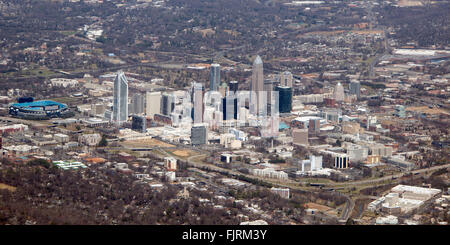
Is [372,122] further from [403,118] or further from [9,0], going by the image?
[9,0]

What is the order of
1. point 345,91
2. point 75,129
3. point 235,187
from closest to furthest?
1. point 235,187
2. point 75,129
3. point 345,91

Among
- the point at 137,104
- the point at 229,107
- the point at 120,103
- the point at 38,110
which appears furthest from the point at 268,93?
the point at 38,110

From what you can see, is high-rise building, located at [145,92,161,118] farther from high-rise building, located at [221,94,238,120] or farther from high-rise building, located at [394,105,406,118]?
high-rise building, located at [394,105,406,118]

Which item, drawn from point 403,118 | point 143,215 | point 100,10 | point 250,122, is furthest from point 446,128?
point 100,10

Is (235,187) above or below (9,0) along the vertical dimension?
below

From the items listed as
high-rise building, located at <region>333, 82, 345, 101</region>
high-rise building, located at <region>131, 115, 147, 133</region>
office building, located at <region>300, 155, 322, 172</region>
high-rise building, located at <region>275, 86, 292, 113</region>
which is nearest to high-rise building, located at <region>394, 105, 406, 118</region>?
high-rise building, located at <region>333, 82, 345, 101</region>
